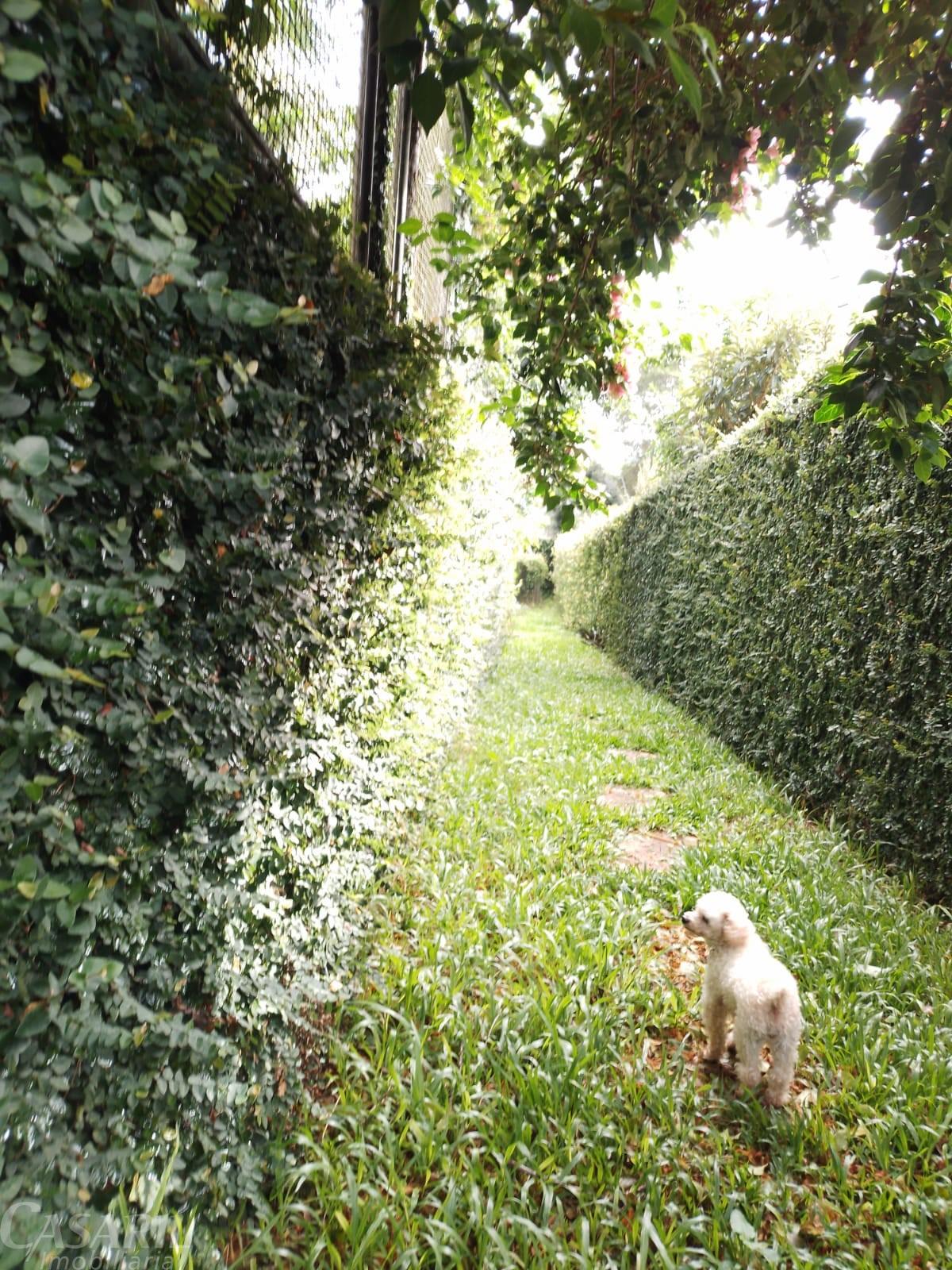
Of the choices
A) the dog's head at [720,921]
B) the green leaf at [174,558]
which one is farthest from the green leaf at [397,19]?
the dog's head at [720,921]

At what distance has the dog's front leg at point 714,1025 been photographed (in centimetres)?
247

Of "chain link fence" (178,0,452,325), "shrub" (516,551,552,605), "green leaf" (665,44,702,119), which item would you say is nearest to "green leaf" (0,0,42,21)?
"chain link fence" (178,0,452,325)

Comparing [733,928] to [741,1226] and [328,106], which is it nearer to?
[741,1226]

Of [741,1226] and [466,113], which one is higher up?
[466,113]

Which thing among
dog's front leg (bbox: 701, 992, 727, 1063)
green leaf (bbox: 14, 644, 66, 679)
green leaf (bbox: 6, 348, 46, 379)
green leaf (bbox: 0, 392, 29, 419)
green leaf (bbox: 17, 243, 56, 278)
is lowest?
dog's front leg (bbox: 701, 992, 727, 1063)

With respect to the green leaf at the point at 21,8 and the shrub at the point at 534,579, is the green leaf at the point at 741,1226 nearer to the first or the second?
the green leaf at the point at 21,8

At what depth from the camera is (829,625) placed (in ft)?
15.6

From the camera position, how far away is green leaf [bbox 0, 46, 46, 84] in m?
0.83

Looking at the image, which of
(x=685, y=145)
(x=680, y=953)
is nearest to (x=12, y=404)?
(x=685, y=145)

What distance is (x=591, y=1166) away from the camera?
2.06 meters

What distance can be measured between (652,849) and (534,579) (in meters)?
23.6

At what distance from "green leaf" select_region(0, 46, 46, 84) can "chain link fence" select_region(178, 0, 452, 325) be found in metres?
0.61

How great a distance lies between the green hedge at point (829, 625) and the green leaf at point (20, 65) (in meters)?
4.10

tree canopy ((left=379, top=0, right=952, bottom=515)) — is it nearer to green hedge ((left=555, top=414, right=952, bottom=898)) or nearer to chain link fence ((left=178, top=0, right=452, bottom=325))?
chain link fence ((left=178, top=0, right=452, bottom=325))
